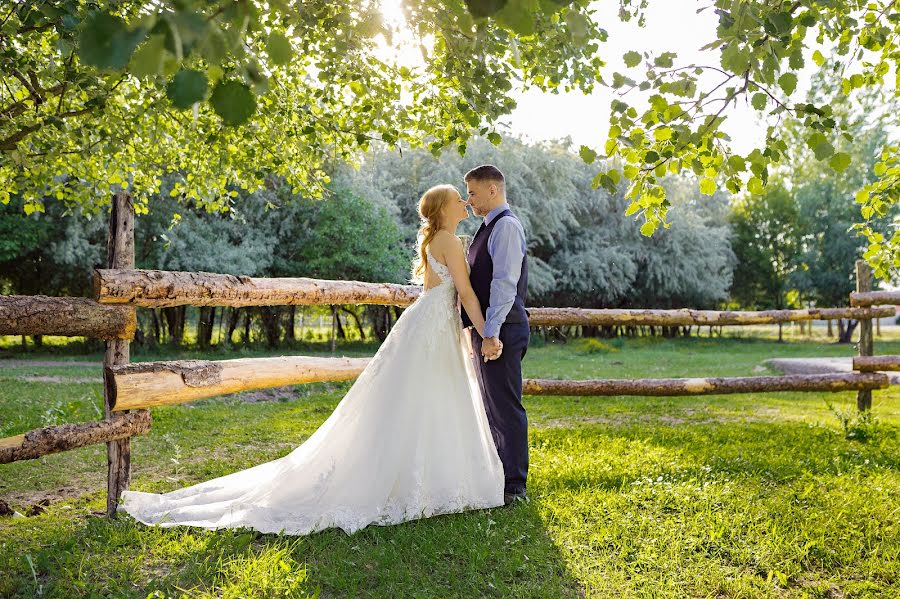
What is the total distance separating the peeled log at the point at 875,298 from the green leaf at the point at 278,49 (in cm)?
833

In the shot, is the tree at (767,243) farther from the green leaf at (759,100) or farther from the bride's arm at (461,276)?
the green leaf at (759,100)

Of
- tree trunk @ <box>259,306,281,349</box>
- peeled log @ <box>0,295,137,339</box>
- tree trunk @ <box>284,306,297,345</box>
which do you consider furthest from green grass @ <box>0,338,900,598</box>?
tree trunk @ <box>284,306,297,345</box>

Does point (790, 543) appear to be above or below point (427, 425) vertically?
below

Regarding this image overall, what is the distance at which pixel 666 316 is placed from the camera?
763cm

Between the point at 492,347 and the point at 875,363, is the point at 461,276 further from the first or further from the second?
the point at 875,363

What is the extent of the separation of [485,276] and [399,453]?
1.42m

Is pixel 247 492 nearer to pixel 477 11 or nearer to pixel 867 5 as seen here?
pixel 477 11

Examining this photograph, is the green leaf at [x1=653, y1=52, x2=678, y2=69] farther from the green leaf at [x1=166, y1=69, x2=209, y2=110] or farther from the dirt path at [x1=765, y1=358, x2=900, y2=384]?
the dirt path at [x1=765, y1=358, x2=900, y2=384]

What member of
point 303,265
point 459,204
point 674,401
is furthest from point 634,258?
point 459,204

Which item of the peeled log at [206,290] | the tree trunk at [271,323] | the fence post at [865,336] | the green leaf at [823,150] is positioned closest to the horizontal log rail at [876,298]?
the fence post at [865,336]

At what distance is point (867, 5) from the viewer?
4309mm

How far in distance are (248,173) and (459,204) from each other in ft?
13.8

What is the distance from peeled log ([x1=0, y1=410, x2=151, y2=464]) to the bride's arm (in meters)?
2.33

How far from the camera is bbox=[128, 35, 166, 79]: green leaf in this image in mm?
1256
